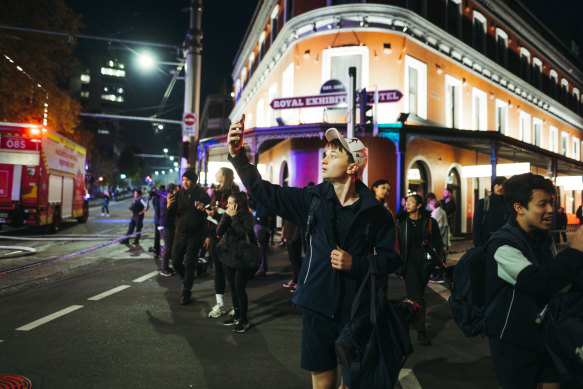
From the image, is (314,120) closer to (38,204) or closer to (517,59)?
(38,204)

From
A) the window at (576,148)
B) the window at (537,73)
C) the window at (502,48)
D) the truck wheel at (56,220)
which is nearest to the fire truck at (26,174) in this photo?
the truck wheel at (56,220)

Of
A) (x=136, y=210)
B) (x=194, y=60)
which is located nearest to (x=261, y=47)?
(x=194, y=60)

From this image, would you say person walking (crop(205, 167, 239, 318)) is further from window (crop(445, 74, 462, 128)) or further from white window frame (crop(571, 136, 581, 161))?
white window frame (crop(571, 136, 581, 161))

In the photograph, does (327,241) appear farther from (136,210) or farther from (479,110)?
(479,110)

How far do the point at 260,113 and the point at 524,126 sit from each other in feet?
53.6

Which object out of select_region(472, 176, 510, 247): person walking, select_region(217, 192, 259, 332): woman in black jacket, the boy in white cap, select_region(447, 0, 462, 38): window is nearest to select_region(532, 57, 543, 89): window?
select_region(447, 0, 462, 38): window

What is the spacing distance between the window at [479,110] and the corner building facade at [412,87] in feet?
0.18

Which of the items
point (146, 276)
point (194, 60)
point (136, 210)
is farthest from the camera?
point (194, 60)

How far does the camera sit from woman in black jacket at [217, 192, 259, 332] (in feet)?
16.4

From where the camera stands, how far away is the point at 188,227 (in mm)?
6434

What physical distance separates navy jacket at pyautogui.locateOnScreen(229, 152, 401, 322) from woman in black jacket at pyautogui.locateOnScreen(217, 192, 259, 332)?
8.74 feet

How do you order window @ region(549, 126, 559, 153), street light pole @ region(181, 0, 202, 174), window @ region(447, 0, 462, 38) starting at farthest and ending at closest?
window @ region(549, 126, 559, 153)
window @ region(447, 0, 462, 38)
street light pole @ region(181, 0, 202, 174)

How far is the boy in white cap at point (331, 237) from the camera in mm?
2229

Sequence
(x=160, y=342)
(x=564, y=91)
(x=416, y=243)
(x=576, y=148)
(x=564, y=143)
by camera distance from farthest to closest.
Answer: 1. (x=576, y=148)
2. (x=564, y=91)
3. (x=564, y=143)
4. (x=416, y=243)
5. (x=160, y=342)
